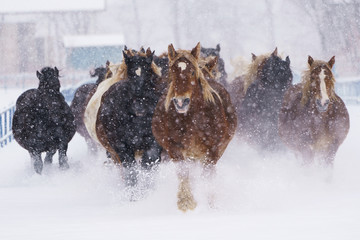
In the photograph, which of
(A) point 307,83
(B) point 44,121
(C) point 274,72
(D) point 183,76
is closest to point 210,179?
(D) point 183,76

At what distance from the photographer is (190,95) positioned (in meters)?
6.37

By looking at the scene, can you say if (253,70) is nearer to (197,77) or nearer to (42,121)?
(42,121)

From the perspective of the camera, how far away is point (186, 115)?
6742 mm

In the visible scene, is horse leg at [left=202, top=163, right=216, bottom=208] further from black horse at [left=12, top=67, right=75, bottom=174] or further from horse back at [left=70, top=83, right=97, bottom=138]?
horse back at [left=70, top=83, right=97, bottom=138]

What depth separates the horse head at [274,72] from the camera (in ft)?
33.8

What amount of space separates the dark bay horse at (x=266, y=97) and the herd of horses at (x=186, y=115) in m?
0.02

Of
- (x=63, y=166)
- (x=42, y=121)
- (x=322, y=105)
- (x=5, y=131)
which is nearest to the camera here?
(x=322, y=105)

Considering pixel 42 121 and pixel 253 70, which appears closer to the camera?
pixel 253 70

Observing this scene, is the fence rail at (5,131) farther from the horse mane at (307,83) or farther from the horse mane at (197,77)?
the horse mane at (197,77)

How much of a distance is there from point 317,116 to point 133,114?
2.69 metres

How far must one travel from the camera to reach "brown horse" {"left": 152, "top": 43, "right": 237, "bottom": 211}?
6574 millimetres

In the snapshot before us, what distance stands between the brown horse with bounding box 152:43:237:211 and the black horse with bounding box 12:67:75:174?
4.22 m

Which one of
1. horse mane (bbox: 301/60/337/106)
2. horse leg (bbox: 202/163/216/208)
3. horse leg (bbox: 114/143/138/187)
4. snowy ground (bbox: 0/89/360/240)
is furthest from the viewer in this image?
horse mane (bbox: 301/60/337/106)

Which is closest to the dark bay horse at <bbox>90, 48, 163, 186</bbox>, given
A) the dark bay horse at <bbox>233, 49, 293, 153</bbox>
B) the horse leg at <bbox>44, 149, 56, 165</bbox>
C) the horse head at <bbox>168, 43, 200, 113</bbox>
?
the horse head at <bbox>168, 43, 200, 113</bbox>
